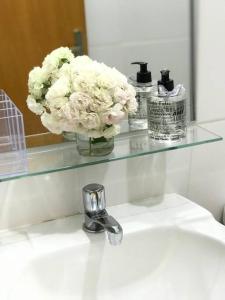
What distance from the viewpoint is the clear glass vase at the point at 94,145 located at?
918 millimetres

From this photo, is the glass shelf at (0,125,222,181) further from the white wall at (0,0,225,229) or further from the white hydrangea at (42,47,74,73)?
the white hydrangea at (42,47,74,73)

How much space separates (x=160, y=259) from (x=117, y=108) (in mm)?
338

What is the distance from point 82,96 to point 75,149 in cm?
18

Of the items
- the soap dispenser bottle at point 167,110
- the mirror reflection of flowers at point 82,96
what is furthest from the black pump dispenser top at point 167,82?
the mirror reflection of flowers at point 82,96

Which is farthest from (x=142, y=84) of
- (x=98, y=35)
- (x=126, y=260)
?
(x=126, y=260)

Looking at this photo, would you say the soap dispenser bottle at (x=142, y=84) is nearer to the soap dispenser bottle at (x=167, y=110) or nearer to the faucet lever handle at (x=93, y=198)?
the soap dispenser bottle at (x=167, y=110)

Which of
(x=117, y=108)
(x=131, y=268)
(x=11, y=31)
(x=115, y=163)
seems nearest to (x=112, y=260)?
(x=131, y=268)

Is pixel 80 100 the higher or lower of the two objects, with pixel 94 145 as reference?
higher

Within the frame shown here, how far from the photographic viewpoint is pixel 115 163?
1021 mm

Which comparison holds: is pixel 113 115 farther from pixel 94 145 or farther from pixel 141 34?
pixel 141 34

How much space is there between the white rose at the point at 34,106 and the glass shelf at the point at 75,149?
0.07 meters

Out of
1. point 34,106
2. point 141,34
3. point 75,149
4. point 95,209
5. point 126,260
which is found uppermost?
point 141,34

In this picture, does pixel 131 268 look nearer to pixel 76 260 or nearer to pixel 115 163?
pixel 76 260

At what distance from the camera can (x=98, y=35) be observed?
97 centimetres
